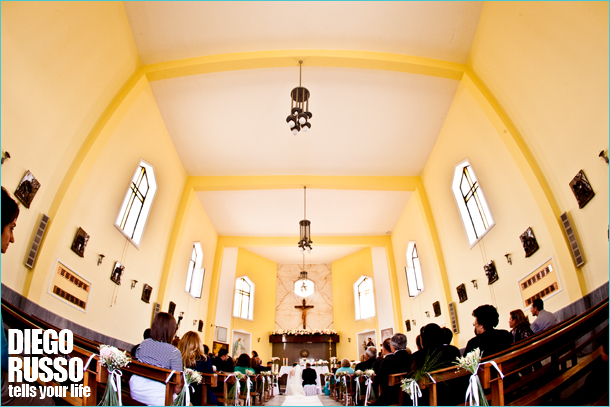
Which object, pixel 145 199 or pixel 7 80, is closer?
pixel 7 80

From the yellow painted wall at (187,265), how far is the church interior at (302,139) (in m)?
0.11

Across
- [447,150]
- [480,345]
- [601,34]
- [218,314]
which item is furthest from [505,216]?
[218,314]

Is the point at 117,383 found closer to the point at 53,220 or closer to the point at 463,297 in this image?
the point at 53,220

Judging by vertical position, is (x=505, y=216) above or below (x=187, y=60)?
below

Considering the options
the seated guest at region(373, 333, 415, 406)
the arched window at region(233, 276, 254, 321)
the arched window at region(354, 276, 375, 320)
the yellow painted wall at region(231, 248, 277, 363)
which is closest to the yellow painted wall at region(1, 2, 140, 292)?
the seated guest at region(373, 333, 415, 406)

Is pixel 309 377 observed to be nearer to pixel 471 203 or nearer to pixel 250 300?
pixel 250 300

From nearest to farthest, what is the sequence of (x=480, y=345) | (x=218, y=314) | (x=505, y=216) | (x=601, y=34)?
(x=480, y=345)
(x=601, y=34)
(x=505, y=216)
(x=218, y=314)

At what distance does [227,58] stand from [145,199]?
3424mm

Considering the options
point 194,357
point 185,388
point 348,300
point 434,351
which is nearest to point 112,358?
point 185,388

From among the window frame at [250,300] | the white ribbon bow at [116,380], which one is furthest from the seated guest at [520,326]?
the window frame at [250,300]

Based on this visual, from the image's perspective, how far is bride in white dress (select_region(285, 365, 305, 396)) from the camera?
1222 cm

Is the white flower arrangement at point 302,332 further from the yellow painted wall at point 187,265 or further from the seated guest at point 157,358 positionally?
the seated guest at point 157,358

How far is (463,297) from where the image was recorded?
307 inches

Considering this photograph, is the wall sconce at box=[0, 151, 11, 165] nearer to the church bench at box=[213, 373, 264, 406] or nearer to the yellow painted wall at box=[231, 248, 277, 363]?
the church bench at box=[213, 373, 264, 406]
